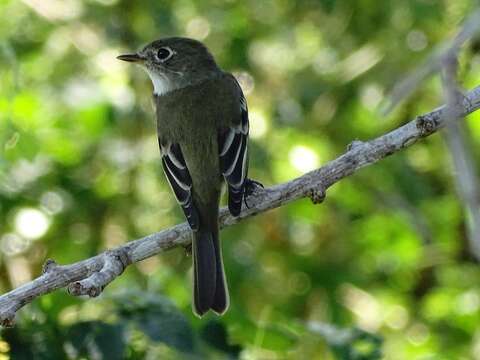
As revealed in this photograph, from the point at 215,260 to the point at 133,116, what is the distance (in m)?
1.98

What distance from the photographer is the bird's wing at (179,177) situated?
4634 mm

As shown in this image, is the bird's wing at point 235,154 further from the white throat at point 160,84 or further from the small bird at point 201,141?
the white throat at point 160,84

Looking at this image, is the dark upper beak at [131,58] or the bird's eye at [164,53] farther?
the bird's eye at [164,53]

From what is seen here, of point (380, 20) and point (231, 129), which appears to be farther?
point (380, 20)

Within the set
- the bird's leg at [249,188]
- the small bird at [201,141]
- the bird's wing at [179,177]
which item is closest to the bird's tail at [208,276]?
the small bird at [201,141]

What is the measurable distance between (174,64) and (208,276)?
178 centimetres

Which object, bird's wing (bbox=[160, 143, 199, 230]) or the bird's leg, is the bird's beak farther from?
the bird's leg

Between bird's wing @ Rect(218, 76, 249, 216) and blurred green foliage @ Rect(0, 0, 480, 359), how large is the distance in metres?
0.84

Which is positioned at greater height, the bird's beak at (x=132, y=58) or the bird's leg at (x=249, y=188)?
the bird's beak at (x=132, y=58)

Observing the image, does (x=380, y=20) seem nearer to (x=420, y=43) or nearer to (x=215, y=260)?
(x=420, y=43)

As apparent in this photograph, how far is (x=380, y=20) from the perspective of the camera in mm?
6602

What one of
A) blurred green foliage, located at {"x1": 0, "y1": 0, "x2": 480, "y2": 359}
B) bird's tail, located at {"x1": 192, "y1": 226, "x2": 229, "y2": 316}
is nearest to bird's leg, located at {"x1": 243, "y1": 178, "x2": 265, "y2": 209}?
bird's tail, located at {"x1": 192, "y1": 226, "x2": 229, "y2": 316}

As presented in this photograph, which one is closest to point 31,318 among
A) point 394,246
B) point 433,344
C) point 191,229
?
point 191,229

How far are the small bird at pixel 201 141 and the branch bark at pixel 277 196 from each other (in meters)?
0.25
